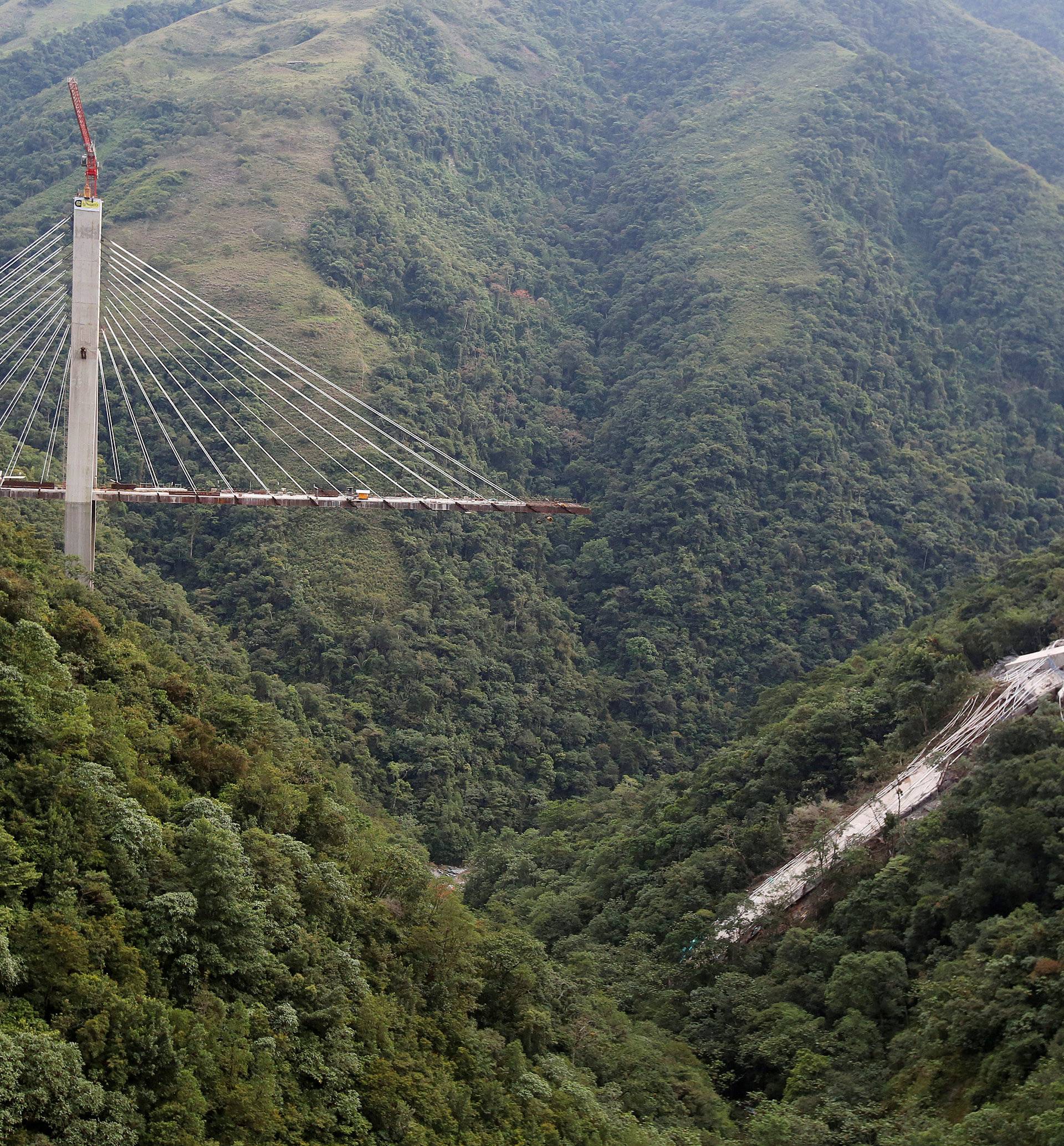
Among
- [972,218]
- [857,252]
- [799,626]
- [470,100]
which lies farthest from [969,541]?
[470,100]

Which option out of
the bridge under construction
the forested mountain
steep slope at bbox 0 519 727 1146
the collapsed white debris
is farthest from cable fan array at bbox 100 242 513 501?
steep slope at bbox 0 519 727 1146

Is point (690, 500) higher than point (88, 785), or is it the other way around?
Answer: point (88, 785)

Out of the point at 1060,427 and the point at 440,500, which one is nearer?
the point at 440,500

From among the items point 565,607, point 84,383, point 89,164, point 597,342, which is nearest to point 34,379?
point 565,607

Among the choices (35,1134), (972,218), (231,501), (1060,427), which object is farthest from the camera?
(972,218)

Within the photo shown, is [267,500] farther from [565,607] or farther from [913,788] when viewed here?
[565,607]

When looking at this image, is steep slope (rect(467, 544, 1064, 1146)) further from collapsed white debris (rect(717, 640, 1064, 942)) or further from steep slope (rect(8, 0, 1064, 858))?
steep slope (rect(8, 0, 1064, 858))

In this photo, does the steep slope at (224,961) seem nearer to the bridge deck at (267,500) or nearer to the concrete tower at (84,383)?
the concrete tower at (84,383)

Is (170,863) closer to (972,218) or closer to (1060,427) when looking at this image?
(1060,427)
